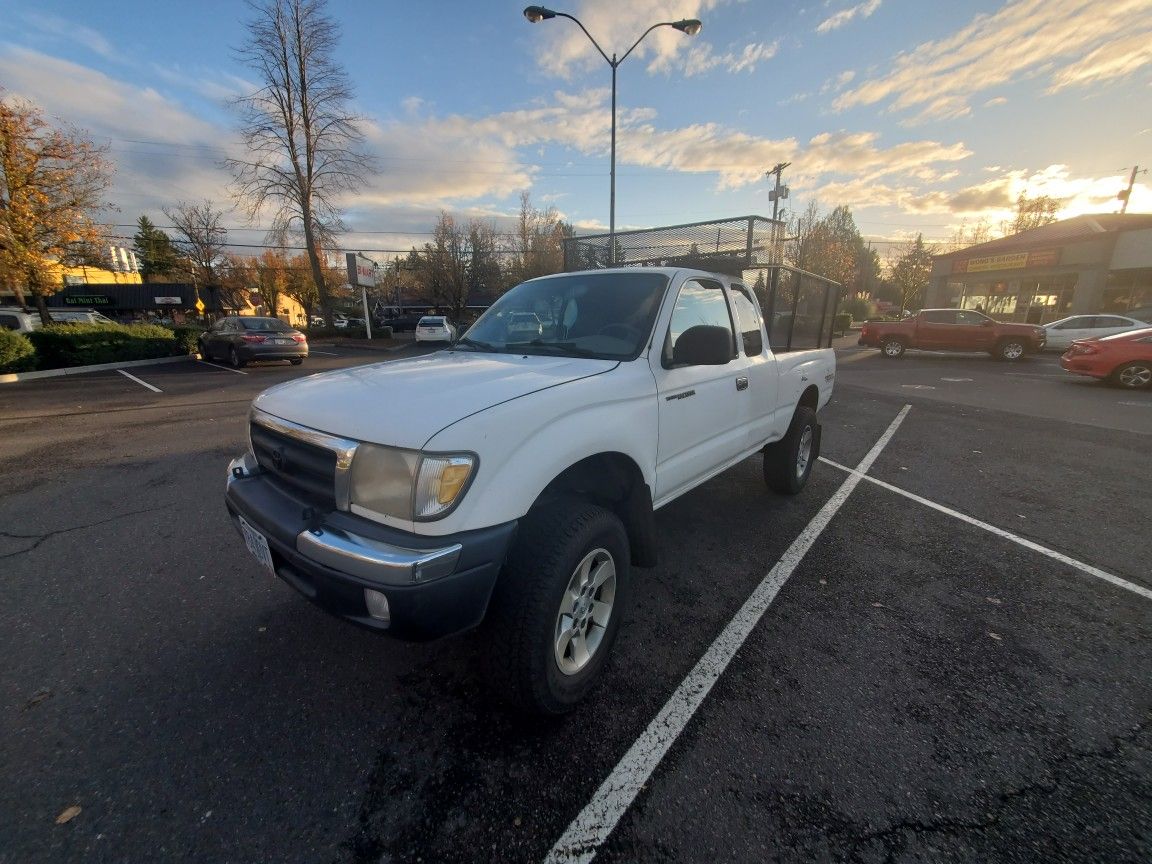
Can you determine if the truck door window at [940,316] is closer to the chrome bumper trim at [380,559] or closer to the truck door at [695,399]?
the truck door at [695,399]

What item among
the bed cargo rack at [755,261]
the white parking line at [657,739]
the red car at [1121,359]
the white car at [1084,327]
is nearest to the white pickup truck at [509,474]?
the white parking line at [657,739]

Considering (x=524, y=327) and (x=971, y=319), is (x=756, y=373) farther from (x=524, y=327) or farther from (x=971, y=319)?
(x=971, y=319)

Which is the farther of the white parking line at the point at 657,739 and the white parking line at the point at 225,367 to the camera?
the white parking line at the point at 225,367

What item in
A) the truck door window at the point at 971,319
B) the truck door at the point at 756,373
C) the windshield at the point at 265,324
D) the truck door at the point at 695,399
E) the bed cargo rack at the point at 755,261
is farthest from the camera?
the truck door window at the point at 971,319

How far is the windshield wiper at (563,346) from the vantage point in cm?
260

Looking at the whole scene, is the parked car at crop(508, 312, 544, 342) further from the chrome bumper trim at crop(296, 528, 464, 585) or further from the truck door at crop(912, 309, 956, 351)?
the truck door at crop(912, 309, 956, 351)

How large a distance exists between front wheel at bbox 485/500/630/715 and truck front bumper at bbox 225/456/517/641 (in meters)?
0.14

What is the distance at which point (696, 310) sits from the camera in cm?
306

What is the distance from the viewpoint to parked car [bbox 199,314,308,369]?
13492 mm

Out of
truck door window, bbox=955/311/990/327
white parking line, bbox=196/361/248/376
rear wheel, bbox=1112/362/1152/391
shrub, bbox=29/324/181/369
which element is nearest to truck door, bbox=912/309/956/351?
truck door window, bbox=955/311/990/327

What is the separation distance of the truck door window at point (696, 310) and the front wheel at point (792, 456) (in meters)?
1.50

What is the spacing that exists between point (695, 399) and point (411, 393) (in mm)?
1634

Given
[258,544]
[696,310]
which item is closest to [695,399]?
[696,310]

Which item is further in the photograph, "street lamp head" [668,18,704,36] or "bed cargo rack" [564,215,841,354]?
"street lamp head" [668,18,704,36]
